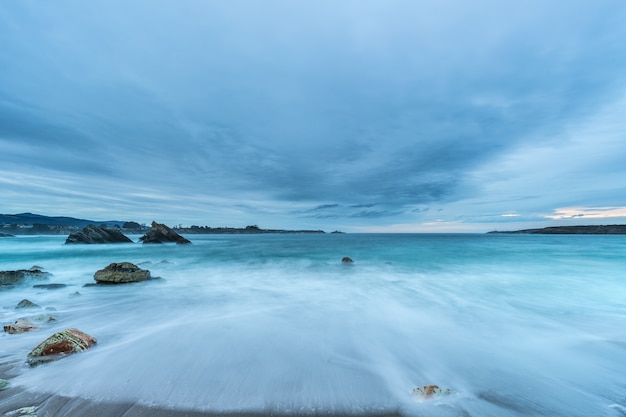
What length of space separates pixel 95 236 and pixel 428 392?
158ft

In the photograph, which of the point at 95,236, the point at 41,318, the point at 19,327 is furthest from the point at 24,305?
the point at 95,236

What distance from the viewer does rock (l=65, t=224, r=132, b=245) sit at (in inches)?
1491

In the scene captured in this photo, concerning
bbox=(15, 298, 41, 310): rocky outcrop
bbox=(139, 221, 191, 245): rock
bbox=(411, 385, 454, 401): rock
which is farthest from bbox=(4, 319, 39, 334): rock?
bbox=(139, 221, 191, 245): rock

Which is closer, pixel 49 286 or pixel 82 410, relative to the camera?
pixel 82 410

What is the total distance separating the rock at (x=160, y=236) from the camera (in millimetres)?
42531

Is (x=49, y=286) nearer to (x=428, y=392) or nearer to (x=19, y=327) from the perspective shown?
(x=19, y=327)

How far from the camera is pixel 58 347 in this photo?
166 inches

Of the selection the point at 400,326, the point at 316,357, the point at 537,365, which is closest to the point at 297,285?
the point at 400,326

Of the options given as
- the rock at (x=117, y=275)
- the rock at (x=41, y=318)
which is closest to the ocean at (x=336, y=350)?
the rock at (x=41, y=318)

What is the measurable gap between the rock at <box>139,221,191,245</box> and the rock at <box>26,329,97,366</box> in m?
42.3

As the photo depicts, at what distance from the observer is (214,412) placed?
2.94 meters

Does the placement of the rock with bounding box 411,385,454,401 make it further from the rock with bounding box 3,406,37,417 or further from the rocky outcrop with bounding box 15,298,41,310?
the rocky outcrop with bounding box 15,298,41,310

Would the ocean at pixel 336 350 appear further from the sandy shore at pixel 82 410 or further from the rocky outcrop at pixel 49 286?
the rocky outcrop at pixel 49 286

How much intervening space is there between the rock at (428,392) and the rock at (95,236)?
1855 inches
